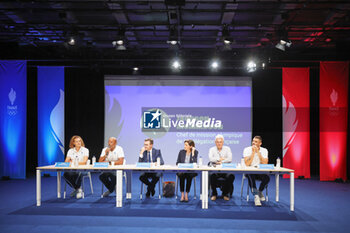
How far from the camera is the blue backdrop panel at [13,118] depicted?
762cm

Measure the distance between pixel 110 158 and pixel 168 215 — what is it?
1.85 m

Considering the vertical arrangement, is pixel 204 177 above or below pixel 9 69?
below

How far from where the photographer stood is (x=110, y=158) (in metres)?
5.39

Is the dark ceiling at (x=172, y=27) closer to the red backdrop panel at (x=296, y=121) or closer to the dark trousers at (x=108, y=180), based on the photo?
the red backdrop panel at (x=296, y=121)

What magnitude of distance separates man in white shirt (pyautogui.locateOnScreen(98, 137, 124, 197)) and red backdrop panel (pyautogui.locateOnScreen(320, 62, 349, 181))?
5402mm

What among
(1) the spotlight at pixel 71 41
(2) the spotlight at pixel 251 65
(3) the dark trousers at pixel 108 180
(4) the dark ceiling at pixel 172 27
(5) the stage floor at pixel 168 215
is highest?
(4) the dark ceiling at pixel 172 27

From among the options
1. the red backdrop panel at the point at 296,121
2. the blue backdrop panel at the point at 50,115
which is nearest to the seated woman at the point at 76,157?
the blue backdrop panel at the point at 50,115

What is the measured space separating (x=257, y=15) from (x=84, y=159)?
485cm

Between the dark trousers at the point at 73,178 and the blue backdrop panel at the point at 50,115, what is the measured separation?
295 cm

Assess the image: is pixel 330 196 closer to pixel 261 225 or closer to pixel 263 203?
pixel 263 203

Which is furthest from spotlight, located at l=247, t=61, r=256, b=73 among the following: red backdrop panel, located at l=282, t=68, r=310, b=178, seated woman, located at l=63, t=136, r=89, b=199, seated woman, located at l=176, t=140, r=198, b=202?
seated woman, located at l=63, t=136, r=89, b=199

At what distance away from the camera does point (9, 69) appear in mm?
7754

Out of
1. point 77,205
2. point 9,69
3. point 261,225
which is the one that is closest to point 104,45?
point 9,69

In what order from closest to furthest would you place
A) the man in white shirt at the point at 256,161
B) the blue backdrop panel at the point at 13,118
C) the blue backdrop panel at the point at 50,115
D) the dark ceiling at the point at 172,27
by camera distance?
the man in white shirt at the point at 256,161, the dark ceiling at the point at 172,27, the blue backdrop panel at the point at 13,118, the blue backdrop panel at the point at 50,115
